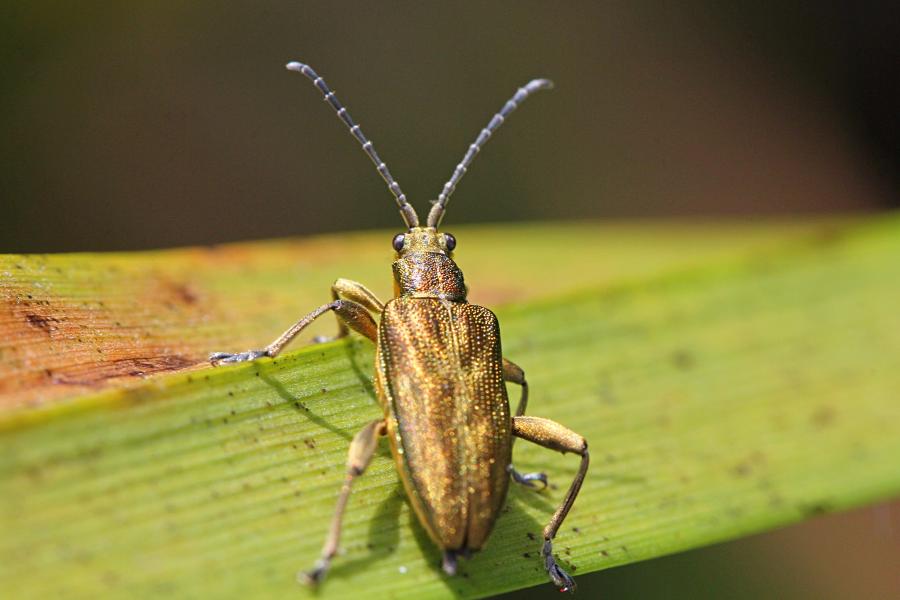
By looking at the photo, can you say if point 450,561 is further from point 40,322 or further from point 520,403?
point 40,322

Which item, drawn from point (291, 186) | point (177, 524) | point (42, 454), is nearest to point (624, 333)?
point (177, 524)

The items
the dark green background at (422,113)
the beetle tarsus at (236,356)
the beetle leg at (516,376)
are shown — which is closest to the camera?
the beetle tarsus at (236,356)

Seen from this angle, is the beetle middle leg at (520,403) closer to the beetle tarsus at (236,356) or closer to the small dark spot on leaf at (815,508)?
the beetle tarsus at (236,356)

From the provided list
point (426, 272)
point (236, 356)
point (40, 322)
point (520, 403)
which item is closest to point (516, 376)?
point (520, 403)

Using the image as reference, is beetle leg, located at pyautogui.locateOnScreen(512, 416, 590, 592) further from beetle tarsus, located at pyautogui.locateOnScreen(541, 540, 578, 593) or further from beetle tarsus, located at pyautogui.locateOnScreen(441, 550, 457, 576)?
beetle tarsus, located at pyautogui.locateOnScreen(441, 550, 457, 576)

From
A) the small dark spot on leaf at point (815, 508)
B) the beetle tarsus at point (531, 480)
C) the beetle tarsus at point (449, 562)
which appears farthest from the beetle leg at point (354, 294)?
the small dark spot on leaf at point (815, 508)

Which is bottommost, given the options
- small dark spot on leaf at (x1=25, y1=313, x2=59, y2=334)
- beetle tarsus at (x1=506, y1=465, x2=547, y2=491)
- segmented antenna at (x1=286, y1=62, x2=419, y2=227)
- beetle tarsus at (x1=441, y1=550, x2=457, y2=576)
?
beetle tarsus at (x1=506, y1=465, x2=547, y2=491)

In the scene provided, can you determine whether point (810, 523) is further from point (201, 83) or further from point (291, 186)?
point (201, 83)

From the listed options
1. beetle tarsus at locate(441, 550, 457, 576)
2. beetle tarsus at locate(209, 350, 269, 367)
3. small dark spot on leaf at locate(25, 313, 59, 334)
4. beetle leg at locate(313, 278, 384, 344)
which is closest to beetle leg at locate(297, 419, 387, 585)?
beetle tarsus at locate(441, 550, 457, 576)
